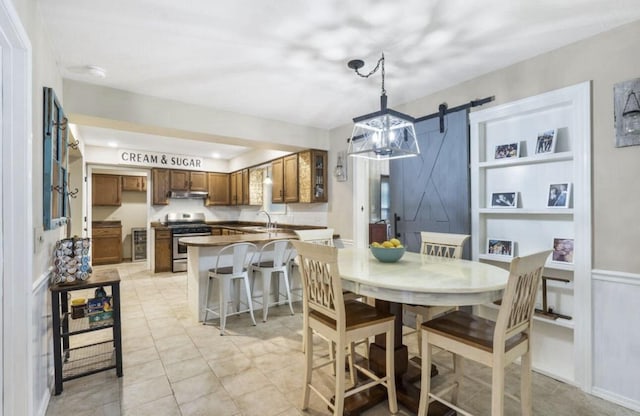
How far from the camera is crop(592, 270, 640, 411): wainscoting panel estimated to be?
2.04 metres

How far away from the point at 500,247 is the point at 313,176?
2.59 meters

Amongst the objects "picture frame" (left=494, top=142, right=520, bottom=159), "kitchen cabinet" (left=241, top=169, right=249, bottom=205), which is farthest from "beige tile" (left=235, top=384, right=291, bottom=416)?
"kitchen cabinet" (left=241, top=169, right=249, bottom=205)

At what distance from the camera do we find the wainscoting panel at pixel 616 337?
2039 millimetres

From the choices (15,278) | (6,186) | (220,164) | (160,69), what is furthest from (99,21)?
(220,164)

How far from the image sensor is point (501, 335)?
4.90 feet

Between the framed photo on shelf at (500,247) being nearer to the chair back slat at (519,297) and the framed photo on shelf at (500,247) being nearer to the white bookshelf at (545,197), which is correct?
the white bookshelf at (545,197)

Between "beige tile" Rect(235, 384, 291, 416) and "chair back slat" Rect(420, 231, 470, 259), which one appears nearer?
"beige tile" Rect(235, 384, 291, 416)

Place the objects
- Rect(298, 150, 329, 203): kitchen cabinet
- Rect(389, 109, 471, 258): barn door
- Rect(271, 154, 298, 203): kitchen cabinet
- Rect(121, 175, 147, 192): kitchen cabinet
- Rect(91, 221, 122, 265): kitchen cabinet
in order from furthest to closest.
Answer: Rect(121, 175, 147, 192): kitchen cabinet
Rect(91, 221, 122, 265): kitchen cabinet
Rect(271, 154, 298, 203): kitchen cabinet
Rect(298, 150, 329, 203): kitchen cabinet
Rect(389, 109, 471, 258): barn door

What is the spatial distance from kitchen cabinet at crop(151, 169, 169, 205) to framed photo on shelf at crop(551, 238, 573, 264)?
6.61 meters

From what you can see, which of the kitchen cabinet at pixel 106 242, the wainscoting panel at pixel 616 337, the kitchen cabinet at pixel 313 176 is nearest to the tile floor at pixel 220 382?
the wainscoting panel at pixel 616 337

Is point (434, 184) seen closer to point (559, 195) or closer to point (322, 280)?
point (559, 195)

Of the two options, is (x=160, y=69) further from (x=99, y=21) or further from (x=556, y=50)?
(x=556, y=50)

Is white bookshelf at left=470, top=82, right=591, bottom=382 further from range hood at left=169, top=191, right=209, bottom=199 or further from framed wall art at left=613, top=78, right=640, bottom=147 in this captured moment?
range hood at left=169, top=191, right=209, bottom=199

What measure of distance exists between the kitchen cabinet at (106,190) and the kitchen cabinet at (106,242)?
19.7 inches
